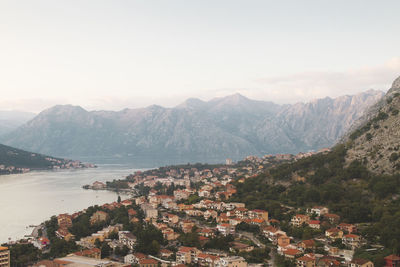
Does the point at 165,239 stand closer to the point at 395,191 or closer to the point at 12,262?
the point at 12,262

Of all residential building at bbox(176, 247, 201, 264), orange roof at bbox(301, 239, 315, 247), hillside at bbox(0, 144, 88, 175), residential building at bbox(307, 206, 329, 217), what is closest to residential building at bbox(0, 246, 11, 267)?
residential building at bbox(176, 247, 201, 264)

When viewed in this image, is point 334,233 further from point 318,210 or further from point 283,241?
point 318,210

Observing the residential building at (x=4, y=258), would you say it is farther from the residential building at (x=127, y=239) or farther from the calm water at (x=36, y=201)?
the calm water at (x=36, y=201)

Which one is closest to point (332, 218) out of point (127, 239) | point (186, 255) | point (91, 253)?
point (186, 255)

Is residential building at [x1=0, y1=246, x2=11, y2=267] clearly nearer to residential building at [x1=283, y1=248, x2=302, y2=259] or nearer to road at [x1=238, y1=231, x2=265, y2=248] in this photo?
road at [x1=238, y1=231, x2=265, y2=248]

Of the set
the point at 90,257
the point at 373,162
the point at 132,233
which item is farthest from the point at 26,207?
the point at 373,162

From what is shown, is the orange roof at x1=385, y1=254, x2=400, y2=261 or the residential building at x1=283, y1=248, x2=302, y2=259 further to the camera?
the residential building at x1=283, y1=248, x2=302, y2=259

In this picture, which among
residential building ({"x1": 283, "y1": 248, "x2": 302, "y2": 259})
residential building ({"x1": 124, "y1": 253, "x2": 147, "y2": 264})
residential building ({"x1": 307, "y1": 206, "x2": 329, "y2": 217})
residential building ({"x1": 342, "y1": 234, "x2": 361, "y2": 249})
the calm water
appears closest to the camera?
residential building ({"x1": 283, "y1": 248, "x2": 302, "y2": 259})
